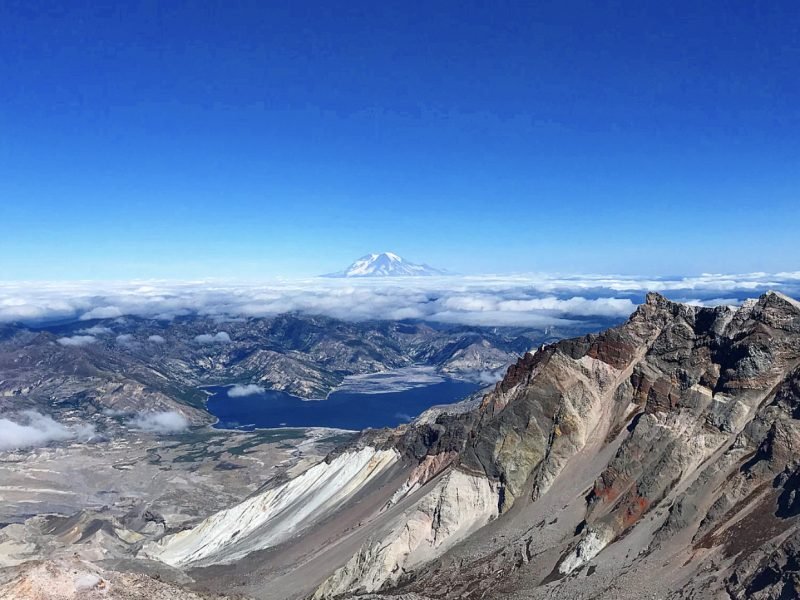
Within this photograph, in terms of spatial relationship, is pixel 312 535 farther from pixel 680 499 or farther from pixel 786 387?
pixel 786 387

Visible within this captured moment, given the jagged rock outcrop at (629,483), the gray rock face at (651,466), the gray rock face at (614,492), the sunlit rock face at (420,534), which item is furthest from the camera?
the sunlit rock face at (420,534)

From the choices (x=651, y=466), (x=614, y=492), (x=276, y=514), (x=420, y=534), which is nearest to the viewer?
(x=614, y=492)

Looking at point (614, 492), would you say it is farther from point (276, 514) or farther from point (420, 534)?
point (276, 514)

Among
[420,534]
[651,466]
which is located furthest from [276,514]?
[651,466]

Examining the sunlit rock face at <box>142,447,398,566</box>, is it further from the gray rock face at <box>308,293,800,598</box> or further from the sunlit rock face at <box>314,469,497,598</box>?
the gray rock face at <box>308,293,800,598</box>

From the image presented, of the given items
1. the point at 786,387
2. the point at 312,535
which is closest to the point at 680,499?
the point at 786,387

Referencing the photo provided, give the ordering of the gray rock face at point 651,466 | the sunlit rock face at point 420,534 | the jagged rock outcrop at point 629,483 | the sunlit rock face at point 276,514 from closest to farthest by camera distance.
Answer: the gray rock face at point 651,466
the jagged rock outcrop at point 629,483
the sunlit rock face at point 420,534
the sunlit rock face at point 276,514

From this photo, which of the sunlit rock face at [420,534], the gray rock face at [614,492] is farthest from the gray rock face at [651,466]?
the sunlit rock face at [420,534]

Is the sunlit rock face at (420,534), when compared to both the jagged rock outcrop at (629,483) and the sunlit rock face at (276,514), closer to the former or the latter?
the jagged rock outcrop at (629,483)

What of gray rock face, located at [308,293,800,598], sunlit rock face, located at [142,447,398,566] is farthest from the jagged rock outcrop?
sunlit rock face, located at [142,447,398,566]

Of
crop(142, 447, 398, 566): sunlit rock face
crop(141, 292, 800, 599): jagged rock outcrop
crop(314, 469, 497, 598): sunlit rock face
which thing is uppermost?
crop(141, 292, 800, 599): jagged rock outcrop

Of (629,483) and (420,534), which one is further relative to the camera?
(420,534)
